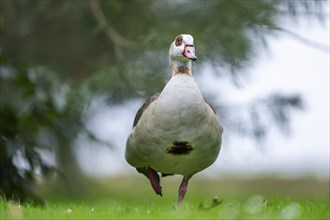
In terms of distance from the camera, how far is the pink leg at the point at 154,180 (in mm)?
8055

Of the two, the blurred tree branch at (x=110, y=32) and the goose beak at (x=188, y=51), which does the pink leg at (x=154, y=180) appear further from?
the blurred tree branch at (x=110, y=32)

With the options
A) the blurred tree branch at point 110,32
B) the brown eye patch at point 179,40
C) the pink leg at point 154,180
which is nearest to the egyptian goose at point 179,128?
the brown eye patch at point 179,40

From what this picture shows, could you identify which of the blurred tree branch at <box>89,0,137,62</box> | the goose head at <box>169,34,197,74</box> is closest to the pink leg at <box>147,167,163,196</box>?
the goose head at <box>169,34,197,74</box>

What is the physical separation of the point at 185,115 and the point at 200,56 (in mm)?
3425

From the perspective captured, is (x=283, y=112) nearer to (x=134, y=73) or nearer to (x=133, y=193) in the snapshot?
(x=134, y=73)

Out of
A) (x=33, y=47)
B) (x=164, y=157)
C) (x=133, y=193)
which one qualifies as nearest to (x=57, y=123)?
(x=164, y=157)

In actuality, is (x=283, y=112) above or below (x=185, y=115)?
above

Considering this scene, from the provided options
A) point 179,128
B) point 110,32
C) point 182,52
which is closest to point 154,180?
point 179,128

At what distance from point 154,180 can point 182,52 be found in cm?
131

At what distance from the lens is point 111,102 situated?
11672 mm

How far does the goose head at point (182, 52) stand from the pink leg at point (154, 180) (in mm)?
1048

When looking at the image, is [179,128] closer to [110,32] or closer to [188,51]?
[188,51]

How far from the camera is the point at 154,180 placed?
8.09 metres

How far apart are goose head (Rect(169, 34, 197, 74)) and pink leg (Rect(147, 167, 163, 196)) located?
1048 mm
